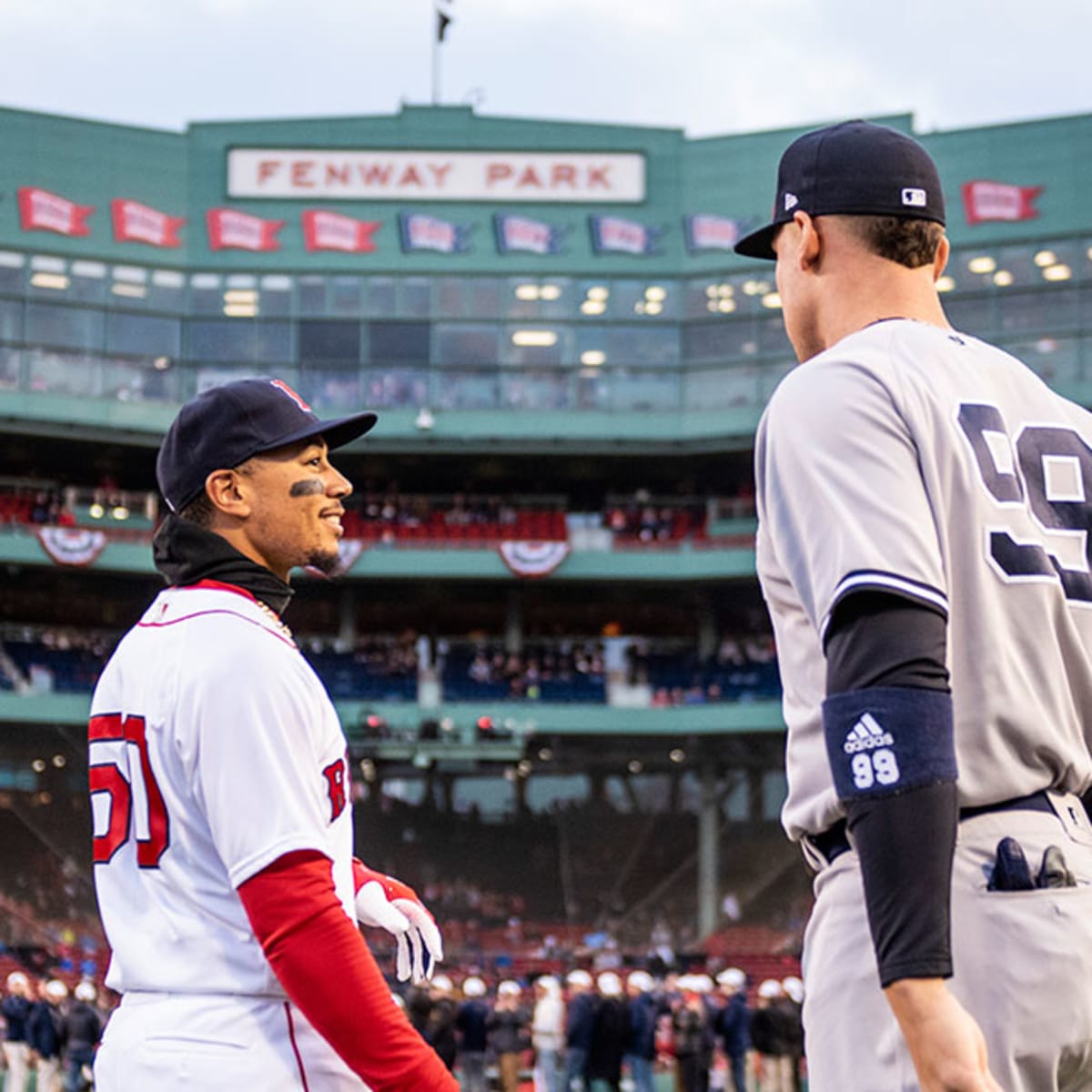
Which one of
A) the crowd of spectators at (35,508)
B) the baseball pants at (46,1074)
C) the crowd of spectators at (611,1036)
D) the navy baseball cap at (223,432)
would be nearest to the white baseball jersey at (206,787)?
the navy baseball cap at (223,432)

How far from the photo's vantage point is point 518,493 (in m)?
51.6

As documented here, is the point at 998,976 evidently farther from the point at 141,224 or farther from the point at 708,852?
the point at 141,224

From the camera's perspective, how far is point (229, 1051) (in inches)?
133

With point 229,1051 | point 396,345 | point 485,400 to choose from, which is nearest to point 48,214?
point 396,345

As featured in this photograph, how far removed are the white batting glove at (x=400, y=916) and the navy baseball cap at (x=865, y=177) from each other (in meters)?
1.75

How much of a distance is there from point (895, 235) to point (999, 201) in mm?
46768

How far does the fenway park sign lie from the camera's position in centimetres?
4975

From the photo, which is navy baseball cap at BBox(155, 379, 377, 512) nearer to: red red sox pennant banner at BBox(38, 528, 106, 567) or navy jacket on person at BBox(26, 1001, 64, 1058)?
navy jacket on person at BBox(26, 1001, 64, 1058)

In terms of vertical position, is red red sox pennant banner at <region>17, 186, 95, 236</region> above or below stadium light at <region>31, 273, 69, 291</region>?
above

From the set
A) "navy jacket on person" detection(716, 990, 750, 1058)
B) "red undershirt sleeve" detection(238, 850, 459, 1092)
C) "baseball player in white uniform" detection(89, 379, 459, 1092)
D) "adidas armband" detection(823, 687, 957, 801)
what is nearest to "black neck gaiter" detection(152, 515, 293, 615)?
"baseball player in white uniform" detection(89, 379, 459, 1092)

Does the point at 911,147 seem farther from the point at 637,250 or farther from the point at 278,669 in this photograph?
the point at 637,250

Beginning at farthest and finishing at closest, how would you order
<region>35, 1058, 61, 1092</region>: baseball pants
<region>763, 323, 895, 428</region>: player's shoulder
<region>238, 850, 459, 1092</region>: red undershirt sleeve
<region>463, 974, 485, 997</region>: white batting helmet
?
1. <region>463, 974, 485, 997</region>: white batting helmet
2. <region>35, 1058, 61, 1092</region>: baseball pants
3. <region>238, 850, 459, 1092</region>: red undershirt sleeve
4. <region>763, 323, 895, 428</region>: player's shoulder

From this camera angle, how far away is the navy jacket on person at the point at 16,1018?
25.3m

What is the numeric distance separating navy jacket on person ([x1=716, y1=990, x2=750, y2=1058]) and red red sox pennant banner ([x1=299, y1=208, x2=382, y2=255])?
3030cm
